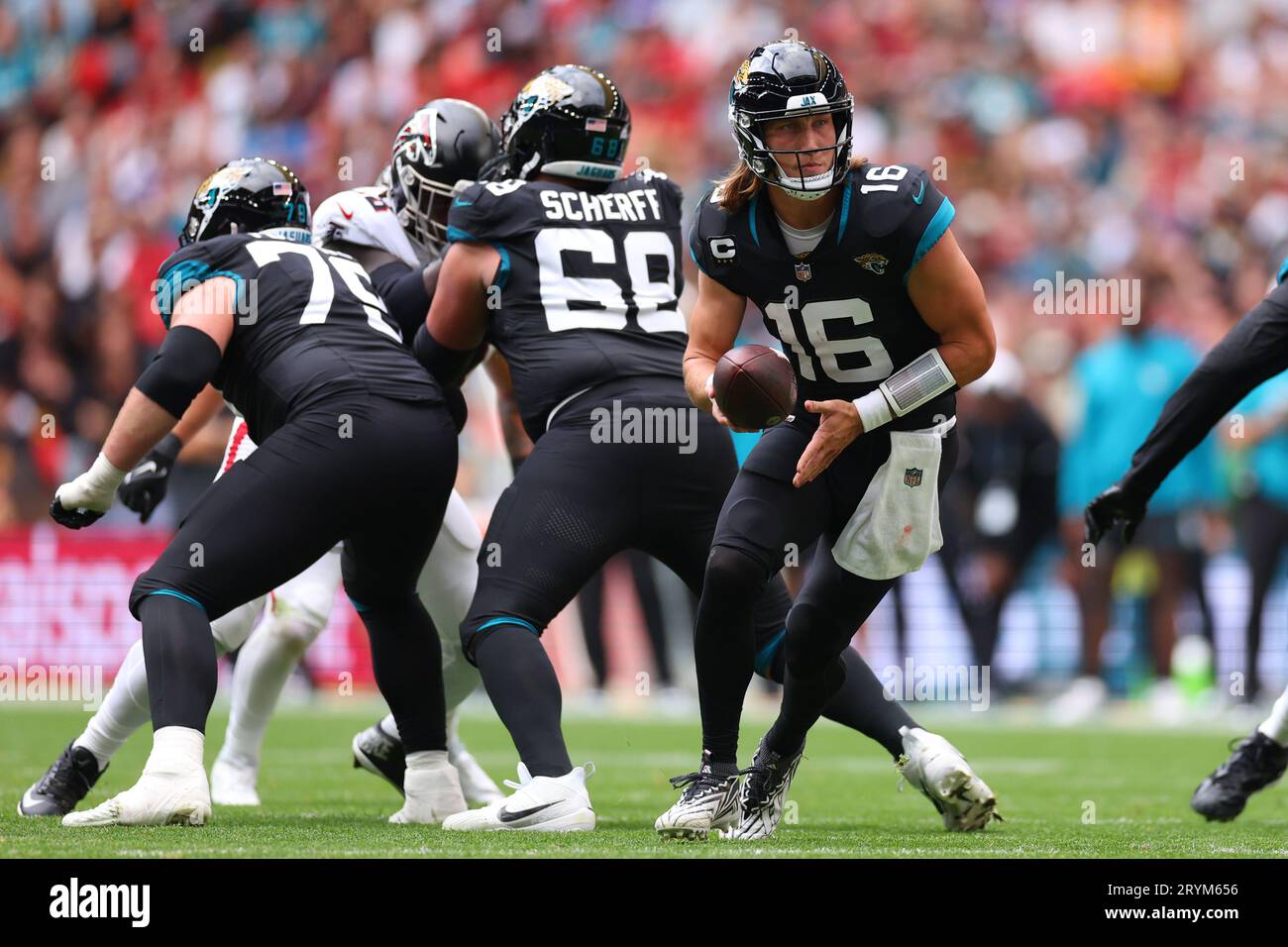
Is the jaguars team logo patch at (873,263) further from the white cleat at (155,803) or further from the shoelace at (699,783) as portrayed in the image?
the white cleat at (155,803)

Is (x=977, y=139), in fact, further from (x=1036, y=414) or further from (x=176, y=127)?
(x=176, y=127)

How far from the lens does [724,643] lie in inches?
188

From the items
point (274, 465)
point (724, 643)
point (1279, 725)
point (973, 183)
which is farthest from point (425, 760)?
point (973, 183)

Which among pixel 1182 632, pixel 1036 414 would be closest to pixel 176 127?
pixel 1036 414

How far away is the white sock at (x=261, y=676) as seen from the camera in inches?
255

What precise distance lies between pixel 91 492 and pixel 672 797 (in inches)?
95.6

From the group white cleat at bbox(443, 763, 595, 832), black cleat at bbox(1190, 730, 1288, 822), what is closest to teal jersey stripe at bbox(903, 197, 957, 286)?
white cleat at bbox(443, 763, 595, 832)

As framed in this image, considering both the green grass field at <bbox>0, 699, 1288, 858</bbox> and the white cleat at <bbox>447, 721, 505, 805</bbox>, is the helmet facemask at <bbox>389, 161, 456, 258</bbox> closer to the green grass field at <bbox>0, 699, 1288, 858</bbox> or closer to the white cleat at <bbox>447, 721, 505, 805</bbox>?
the white cleat at <bbox>447, 721, 505, 805</bbox>

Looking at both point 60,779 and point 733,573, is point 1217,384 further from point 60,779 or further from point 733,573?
point 60,779

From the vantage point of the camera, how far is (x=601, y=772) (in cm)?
777

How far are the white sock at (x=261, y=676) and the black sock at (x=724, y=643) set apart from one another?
208cm

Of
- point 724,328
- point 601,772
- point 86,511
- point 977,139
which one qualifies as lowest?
point 601,772

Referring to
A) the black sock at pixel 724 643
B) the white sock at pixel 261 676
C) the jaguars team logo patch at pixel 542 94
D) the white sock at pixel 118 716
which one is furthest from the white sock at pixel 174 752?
the jaguars team logo patch at pixel 542 94

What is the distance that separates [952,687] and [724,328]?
7053 mm
